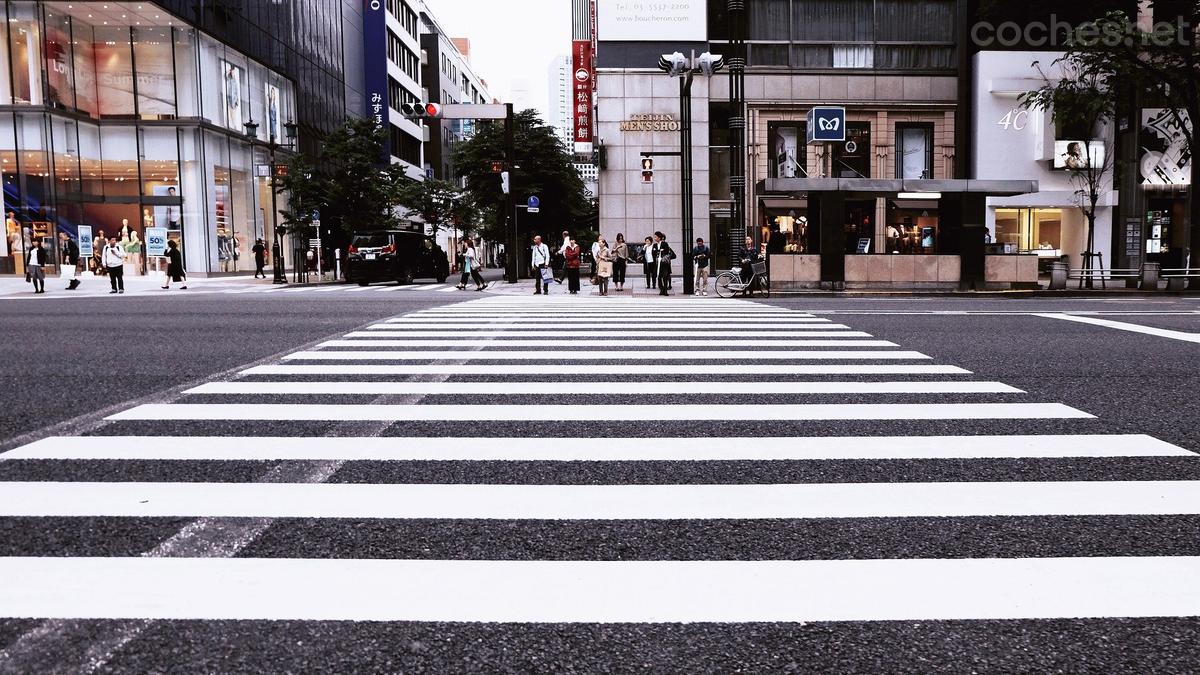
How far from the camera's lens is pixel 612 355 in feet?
31.9

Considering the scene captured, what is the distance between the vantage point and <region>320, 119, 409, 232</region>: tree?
129 ft

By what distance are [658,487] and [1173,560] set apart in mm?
2235

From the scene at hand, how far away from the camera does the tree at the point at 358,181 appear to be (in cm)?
3928

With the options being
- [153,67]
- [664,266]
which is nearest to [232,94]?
[153,67]

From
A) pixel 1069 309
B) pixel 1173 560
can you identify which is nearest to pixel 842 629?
pixel 1173 560

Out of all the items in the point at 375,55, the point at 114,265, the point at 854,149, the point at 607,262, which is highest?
the point at 375,55

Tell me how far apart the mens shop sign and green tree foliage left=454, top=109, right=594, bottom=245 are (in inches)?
270

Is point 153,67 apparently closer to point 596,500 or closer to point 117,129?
point 117,129

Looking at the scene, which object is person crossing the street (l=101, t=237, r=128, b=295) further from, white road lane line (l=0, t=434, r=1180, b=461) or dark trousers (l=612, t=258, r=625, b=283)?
white road lane line (l=0, t=434, r=1180, b=461)

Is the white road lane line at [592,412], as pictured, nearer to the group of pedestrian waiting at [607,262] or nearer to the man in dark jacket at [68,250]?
the group of pedestrian waiting at [607,262]

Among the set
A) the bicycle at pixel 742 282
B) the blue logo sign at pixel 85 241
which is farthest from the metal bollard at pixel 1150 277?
the blue logo sign at pixel 85 241

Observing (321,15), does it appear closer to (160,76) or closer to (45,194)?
(160,76)

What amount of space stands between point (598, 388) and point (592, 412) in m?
1.05

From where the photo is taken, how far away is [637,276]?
Result: 39.8 meters
